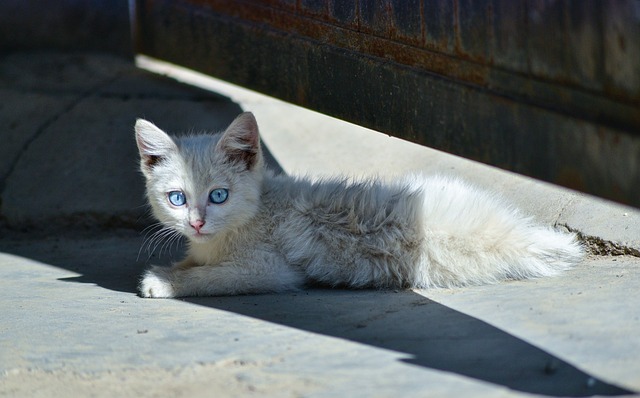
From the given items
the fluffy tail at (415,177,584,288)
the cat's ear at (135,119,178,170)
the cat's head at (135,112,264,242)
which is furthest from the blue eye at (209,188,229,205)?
the fluffy tail at (415,177,584,288)

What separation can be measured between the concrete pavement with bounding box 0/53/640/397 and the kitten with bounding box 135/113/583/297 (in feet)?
0.47

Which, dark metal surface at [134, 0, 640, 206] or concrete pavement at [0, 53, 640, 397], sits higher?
dark metal surface at [134, 0, 640, 206]

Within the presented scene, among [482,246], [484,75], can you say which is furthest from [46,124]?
[484,75]

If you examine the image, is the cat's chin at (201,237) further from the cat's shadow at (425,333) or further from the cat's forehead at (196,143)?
the cat's forehead at (196,143)

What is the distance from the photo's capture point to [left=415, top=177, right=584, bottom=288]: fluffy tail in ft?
14.5

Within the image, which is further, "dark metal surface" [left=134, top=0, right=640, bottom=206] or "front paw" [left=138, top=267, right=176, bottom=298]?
"front paw" [left=138, top=267, right=176, bottom=298]

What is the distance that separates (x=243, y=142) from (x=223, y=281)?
73 centimetres

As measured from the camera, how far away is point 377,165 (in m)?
6.09

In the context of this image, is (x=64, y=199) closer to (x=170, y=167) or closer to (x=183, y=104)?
(x=183, y=104)

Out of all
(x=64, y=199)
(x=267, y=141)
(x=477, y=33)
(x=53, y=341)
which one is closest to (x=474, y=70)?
(x=477, y=33)

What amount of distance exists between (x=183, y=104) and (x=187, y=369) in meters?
3.89

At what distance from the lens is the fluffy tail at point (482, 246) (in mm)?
4426

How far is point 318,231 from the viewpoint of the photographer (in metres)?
4.60

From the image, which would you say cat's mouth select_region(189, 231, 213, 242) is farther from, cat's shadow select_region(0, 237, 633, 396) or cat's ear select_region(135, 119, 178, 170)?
cat's ear select_region(135, 119, 178, 170)
